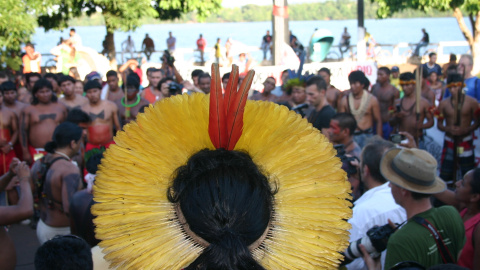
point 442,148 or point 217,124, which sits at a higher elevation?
point 217,124

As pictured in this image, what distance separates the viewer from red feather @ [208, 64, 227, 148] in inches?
54.6

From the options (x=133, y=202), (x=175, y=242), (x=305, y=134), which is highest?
(x=305, y=134)

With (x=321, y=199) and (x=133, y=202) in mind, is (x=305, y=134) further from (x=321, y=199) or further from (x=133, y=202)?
(x=133, y=202)

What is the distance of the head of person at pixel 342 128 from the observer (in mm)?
4926

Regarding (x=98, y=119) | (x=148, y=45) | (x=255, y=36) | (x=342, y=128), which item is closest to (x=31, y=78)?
(x=98, y=119)

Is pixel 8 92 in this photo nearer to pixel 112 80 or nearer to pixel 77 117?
pixel 77 117

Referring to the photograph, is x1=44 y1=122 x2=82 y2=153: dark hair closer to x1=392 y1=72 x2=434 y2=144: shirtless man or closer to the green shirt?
the green shirt

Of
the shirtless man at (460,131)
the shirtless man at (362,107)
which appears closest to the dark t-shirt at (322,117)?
the shirtless man at (362,107)

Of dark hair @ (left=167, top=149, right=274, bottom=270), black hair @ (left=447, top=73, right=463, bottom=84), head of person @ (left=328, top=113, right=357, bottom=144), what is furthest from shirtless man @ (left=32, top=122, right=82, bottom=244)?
black hair @ (left=447, top=73, right=463, bottom=84)

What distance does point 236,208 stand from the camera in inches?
51.6

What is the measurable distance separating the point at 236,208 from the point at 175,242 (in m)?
0.20

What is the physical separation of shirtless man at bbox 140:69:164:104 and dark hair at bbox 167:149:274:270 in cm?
758

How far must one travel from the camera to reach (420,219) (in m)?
2.78

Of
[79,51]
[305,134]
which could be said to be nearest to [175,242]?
[305,134]
